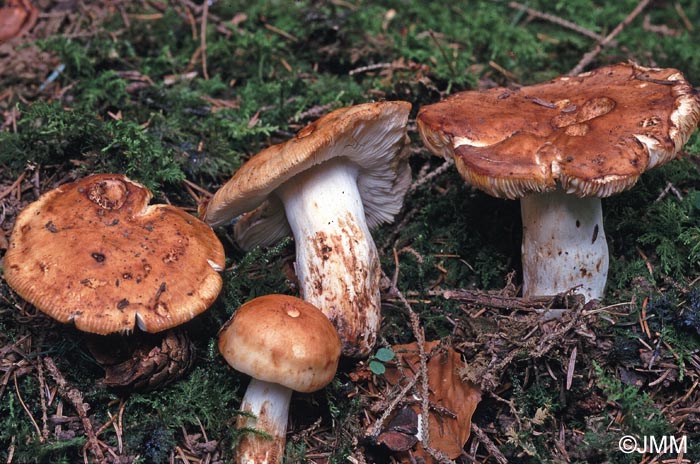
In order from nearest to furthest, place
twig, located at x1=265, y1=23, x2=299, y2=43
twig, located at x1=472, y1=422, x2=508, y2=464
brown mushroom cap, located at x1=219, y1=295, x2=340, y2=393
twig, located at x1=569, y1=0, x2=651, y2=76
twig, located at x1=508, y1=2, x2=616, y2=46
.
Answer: brown mushroom cap, located at x1=219, y1=295, x2=340, y2=393 → twig, located at x1=472, y1=422, x2=508, y2=464 → twig, located at x1=569, y1=0, x2=651, y2=76 → twig, located at x1=265, y1=23, x2=299, y2=43 → twig, located at x1=508, y1=2, x2=616, y2=46

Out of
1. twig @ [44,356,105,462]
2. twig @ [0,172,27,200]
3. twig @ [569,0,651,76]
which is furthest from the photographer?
twig @ [569,0,651,76]

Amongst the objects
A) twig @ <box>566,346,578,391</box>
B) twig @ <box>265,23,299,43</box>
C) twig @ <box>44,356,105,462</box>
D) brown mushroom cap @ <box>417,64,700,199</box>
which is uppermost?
brown mushroom cap @ <box>417,64,700,199</box>

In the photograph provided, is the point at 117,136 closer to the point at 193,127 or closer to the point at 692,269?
the point at 193,127

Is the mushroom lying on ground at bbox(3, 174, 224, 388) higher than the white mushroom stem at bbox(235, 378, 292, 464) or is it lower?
higher

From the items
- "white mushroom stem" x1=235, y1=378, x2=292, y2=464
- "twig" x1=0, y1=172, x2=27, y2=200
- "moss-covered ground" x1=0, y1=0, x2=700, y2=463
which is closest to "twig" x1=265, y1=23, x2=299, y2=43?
"moss-covered ground" x1=0, y1=0, x2=700, y2=463

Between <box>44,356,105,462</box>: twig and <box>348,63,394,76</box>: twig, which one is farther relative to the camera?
<box>348,63,394,76</box>: twig

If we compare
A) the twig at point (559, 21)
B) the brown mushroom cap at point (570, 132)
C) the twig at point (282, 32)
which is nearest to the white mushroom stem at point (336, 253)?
the brown mushroom cap at point (570, 132)

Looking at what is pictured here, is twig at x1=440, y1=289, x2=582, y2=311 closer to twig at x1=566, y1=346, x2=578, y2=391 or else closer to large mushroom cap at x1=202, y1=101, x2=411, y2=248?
twig at x1=566, y1=346, x2=578, y2=391
